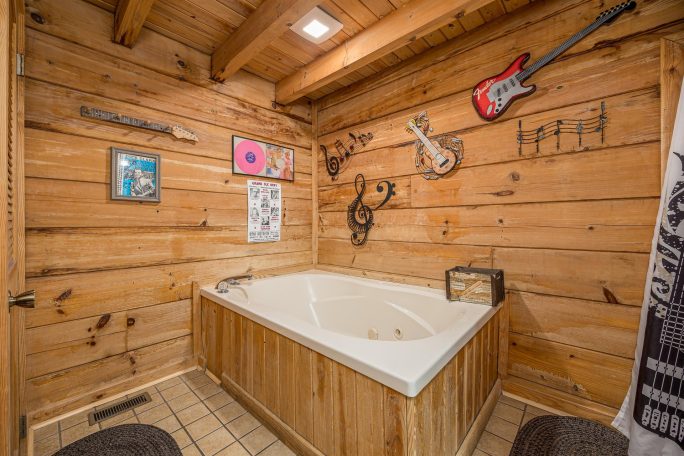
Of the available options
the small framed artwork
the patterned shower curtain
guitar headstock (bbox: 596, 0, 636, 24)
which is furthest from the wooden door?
guitar headstock (bbox: 596, 0, 636, 24)

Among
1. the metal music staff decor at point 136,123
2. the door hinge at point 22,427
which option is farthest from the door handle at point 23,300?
the metal music staff decor at point 136,123

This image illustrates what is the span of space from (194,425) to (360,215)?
67.6 inches

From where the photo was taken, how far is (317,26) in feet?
5.74

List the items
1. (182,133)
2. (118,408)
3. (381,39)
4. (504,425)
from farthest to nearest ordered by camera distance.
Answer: (182,133) → (381,39) → (118,408) → (504,425)

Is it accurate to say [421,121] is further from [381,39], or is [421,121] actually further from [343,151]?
[343,151]

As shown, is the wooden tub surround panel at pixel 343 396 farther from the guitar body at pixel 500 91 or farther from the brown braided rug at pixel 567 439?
the guitar body at pixel 500 91

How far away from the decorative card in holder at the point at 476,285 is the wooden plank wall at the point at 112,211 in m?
1.54

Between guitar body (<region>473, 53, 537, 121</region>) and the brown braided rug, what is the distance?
1.67 metres

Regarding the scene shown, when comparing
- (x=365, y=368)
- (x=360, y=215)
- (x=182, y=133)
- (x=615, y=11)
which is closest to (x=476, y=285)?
(x=365, y=368)

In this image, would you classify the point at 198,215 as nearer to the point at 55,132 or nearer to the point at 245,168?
the point at 245,168

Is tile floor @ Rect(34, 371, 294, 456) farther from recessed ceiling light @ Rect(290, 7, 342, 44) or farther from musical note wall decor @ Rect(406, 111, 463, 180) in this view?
recessed ceiling light @ Rect(290, 7, 342, 44)

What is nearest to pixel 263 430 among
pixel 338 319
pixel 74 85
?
pixel 338 319

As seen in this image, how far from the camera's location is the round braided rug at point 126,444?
4.15 feet

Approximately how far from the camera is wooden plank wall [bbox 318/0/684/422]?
4.41ft
